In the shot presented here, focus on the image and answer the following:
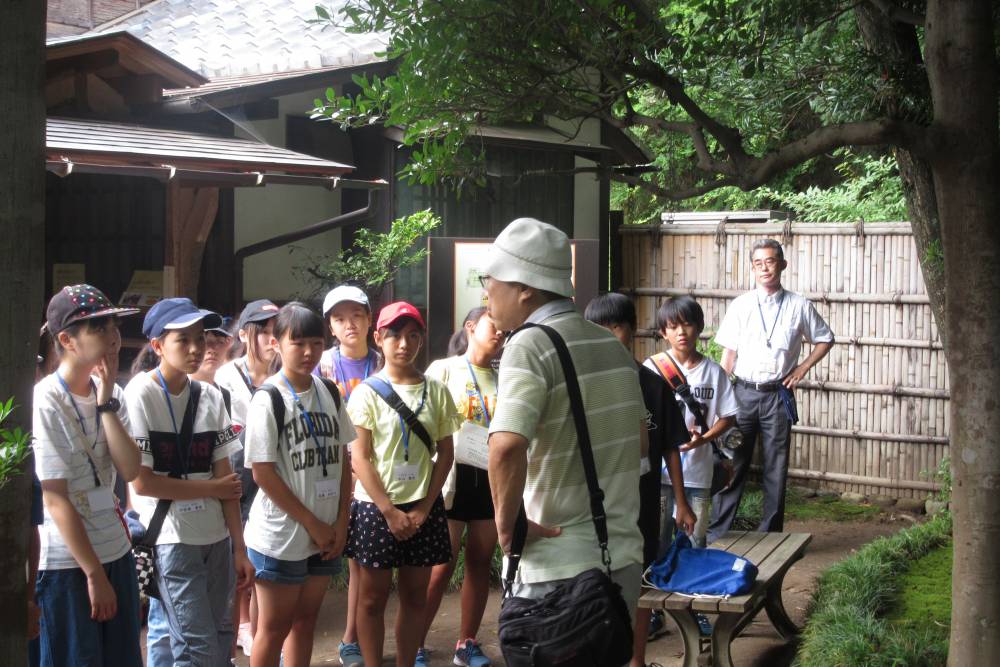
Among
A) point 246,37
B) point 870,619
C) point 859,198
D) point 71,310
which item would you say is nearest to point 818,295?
point 870,619

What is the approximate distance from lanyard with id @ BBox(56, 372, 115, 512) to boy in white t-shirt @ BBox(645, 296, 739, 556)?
299cm

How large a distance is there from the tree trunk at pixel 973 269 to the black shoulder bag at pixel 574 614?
1.79 meters

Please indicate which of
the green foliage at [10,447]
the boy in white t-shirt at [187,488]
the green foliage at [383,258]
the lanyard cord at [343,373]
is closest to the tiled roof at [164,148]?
the green foliage at [383,258]

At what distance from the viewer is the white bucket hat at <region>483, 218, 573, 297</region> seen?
3137 mm

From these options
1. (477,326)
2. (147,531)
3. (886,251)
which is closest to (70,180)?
(477,326)

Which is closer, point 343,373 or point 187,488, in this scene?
point 187,488

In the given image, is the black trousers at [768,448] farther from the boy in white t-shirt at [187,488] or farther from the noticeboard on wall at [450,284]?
the boy in white t-shirt at [187,488]

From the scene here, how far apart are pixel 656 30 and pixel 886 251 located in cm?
611

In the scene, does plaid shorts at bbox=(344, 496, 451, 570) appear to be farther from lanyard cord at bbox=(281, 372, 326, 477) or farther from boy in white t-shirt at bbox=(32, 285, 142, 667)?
boy in white t-shirt at bbox=(32, 285, 142, 667)

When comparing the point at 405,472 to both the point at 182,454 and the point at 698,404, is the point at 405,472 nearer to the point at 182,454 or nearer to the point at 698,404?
the point at 182,454

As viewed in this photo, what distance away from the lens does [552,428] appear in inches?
121

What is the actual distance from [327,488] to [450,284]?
361cm

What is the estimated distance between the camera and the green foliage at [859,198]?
1425cm

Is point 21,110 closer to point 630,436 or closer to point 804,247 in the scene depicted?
point 630,436
